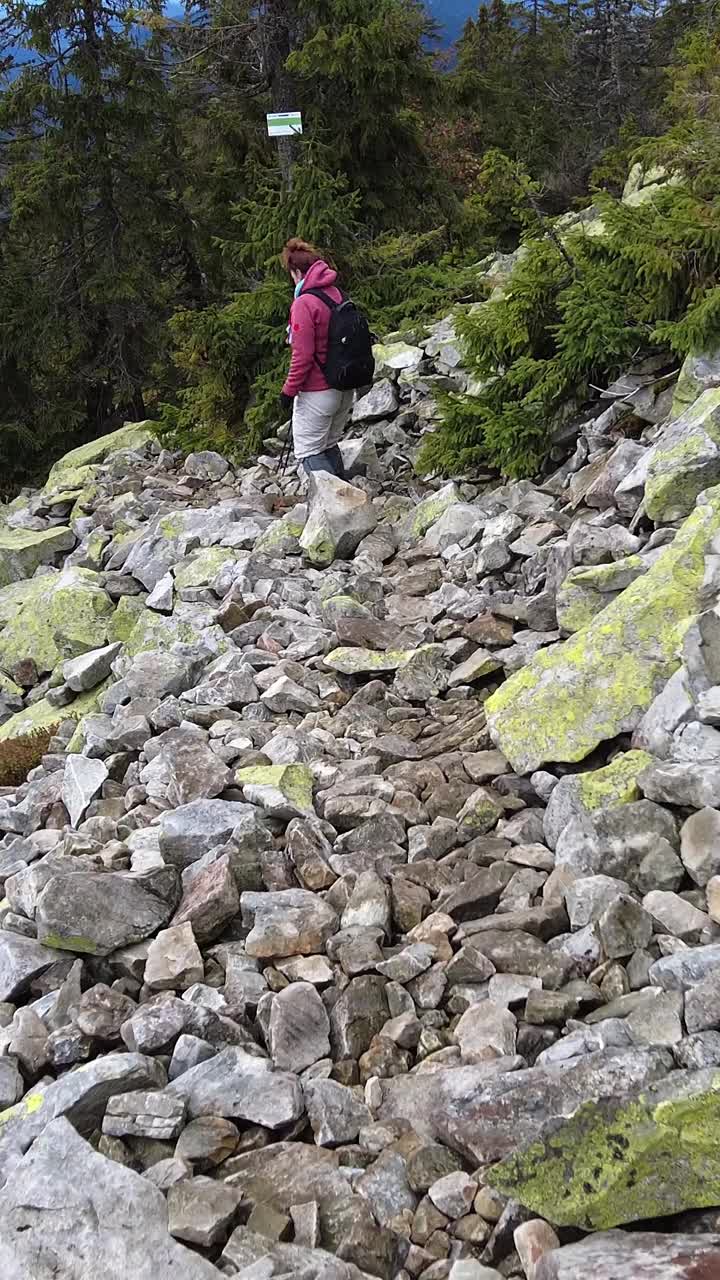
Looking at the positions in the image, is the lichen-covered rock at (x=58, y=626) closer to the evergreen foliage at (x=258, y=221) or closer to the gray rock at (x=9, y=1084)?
the evergreen foliage at (x=258, y=221)

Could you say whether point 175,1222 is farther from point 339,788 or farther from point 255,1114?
point 339,788

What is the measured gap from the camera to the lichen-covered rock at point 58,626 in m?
9.34

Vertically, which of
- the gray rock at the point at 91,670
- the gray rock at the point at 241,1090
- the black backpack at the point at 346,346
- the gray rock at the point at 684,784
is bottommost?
the gray rock at the point at 91,670

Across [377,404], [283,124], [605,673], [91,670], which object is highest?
Answer: [283,124]

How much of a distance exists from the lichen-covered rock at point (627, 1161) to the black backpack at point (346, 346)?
7629mm

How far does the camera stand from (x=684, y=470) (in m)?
6.06

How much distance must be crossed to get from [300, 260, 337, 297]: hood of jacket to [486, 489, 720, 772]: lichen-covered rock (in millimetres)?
5231

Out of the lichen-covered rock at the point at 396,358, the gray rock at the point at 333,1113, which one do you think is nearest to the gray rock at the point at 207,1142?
the gray rock at the point at 333,1113

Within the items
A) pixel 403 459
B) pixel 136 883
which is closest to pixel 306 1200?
pixel 136 883

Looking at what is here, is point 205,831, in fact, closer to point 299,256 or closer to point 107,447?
point 299,256

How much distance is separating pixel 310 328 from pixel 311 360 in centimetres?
30

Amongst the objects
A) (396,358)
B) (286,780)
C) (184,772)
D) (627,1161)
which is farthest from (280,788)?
(396,358)

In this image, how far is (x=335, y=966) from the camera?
3.65m

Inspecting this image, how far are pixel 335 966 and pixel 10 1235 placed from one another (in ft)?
4.62
